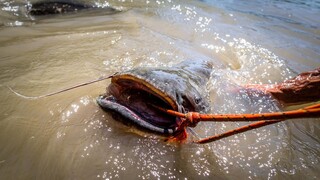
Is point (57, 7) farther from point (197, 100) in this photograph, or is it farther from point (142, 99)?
point (197, 100)

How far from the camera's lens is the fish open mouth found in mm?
1811

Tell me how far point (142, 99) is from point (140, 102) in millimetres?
26

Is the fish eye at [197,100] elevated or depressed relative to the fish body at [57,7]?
depressed

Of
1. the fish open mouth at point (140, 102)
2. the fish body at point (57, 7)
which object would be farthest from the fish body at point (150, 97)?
the fish body at point (57, 7)

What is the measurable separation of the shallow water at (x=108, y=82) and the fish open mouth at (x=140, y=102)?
10 cm

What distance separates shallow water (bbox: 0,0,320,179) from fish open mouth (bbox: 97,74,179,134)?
0.32 ft

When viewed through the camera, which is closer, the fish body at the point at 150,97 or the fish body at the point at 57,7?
the fish body at the point at 150,97

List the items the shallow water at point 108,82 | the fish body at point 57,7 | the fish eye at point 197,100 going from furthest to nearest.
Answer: the fish body at point 57,7 → the fish eye at point 197,100 → the shallow water at point 108,82

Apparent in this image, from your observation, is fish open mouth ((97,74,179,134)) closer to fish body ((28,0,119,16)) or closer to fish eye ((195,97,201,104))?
fish eye ((195,97,201,104))

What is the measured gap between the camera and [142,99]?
1985 mm

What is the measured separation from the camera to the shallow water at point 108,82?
1.75 m

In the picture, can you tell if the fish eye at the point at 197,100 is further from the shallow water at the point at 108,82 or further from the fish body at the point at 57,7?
the fish body at the point at 57,7

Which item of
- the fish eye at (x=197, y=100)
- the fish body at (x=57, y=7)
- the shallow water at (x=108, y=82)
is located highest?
the fish body at (x=57, y=7)

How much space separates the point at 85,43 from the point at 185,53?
1.38 metres
